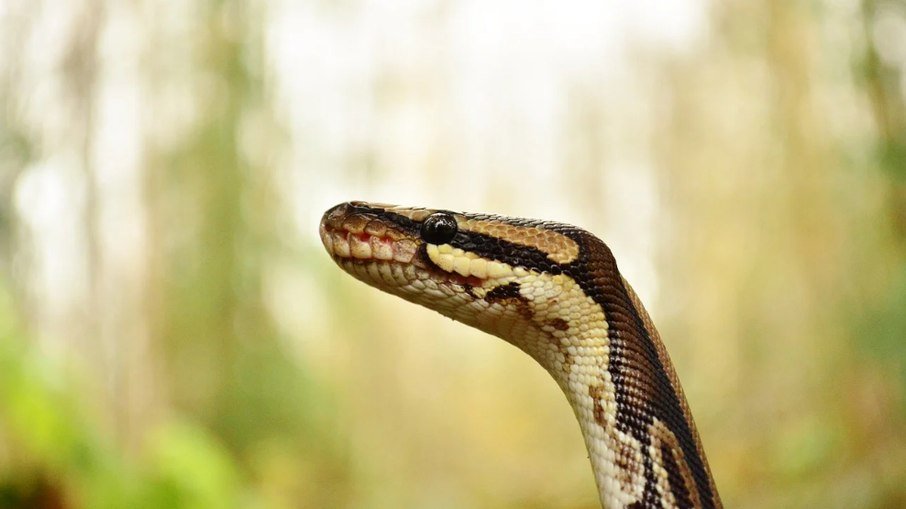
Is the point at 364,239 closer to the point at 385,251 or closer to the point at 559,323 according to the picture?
the point at 385,251

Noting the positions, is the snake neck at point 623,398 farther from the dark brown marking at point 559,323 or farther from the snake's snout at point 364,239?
the snake's snout at point 364,239

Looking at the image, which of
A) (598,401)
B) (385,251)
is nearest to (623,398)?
(598,401)

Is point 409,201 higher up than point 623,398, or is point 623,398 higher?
point 409,201

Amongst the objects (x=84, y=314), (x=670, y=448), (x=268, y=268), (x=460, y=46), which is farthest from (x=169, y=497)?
(x=460, y=46)

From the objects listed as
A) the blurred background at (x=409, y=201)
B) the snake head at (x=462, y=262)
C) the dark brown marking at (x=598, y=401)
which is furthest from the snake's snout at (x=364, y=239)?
the blurred background at (x=409, y=201)

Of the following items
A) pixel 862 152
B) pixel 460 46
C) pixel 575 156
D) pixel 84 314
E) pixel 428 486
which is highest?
pixel 460 46

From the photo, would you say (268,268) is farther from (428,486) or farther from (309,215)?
(428,486)
